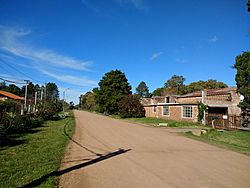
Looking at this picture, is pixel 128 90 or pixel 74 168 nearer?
pixel 74 168

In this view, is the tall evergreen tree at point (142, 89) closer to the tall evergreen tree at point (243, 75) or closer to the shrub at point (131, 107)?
the shrub at point (131, 107)

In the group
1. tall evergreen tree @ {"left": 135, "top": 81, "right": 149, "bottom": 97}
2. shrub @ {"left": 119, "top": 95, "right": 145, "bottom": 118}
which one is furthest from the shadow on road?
tall evergreen tree @ {"left": 135, "top": 81, "right": 149, "bottom": 97}

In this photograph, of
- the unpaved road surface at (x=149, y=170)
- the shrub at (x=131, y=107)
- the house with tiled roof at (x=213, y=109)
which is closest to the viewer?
the unpaved road surface at (x=149, y=170)

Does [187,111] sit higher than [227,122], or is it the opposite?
[187,111]

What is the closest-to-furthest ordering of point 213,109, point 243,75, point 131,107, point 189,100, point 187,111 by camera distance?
point 243,75
point 213,109
point 187,111
point 189,100
point 131,107

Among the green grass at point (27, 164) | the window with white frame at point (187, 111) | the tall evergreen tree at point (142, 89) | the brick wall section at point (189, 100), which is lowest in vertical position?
the green grass at point (27, 164)

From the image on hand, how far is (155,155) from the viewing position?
921 cm

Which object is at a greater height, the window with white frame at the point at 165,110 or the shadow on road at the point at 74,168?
the window with white frame at the point at 165,110

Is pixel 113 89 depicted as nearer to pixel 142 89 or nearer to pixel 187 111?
pixel 187 111

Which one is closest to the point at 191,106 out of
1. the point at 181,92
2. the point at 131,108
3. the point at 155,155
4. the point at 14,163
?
the point at 131,108

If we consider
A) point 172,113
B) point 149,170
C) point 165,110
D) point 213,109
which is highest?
point 213,109

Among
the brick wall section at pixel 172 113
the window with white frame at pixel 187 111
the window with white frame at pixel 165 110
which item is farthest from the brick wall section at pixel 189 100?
the window with white frame at pixel 165 110

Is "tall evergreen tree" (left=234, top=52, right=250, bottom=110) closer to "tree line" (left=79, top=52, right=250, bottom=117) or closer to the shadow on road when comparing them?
"tree line" (left=79, top=52, right=250, bottom=117)

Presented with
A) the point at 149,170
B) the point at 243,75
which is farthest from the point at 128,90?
the point at 149,170
